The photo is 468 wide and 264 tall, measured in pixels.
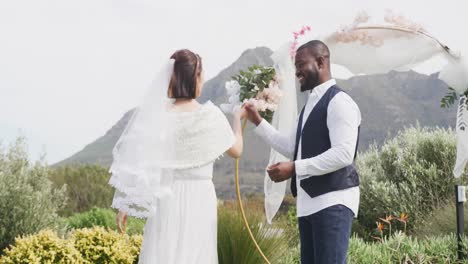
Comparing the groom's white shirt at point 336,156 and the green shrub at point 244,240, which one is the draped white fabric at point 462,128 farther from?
the green shrub at point 244,240

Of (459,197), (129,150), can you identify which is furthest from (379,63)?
(459,197)

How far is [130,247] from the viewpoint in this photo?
6.86m

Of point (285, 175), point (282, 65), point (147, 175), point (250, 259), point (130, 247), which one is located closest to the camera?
point (285, 175)

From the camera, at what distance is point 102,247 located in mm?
6617

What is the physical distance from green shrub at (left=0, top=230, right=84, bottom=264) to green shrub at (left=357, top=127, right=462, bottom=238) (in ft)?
18.4

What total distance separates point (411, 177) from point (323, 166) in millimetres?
7607

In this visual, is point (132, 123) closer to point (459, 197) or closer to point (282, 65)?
point (282, 65)

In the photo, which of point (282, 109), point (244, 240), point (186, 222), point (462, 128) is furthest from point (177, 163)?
point (462, 128)

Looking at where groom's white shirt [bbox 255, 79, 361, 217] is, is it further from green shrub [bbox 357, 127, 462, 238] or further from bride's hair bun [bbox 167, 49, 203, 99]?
green shrub [bbox 357, 127, 462, 238]

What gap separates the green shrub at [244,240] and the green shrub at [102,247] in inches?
43.9

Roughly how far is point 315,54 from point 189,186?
48.0 inches

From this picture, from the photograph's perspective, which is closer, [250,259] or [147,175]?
[147,175]

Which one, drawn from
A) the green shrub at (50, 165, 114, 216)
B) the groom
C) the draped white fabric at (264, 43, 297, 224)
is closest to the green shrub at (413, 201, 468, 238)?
the draped white fabric at (264, 43, 297, 224)

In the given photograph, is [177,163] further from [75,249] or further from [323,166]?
A: [75,249]
